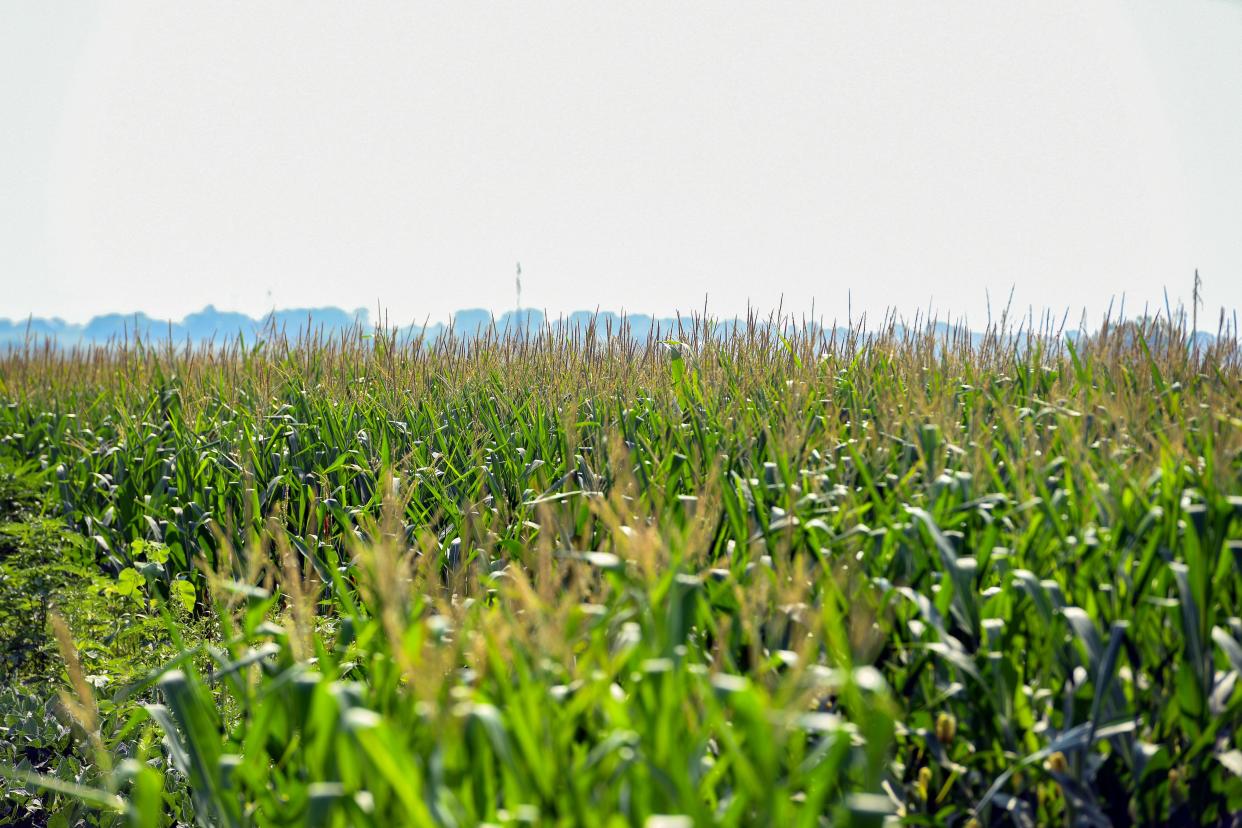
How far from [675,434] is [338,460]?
7.68 ft

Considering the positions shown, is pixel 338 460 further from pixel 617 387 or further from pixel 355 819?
pixel 355 819

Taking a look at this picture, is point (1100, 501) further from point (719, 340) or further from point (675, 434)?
point (719, 340)

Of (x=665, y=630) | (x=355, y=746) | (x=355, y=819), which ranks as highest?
(x=665, y=630)

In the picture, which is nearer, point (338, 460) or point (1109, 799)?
point (1109, 799)

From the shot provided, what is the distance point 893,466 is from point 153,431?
6.36 m

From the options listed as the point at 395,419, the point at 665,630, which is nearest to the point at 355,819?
the point at 665,630

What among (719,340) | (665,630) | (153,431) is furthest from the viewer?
(719,340)

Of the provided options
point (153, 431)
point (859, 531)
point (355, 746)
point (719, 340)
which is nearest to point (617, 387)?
point (719, 340)

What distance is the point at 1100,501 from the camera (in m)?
2.81

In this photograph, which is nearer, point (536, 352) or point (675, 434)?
point (675, 434)

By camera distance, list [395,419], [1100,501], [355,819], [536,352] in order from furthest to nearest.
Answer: [536,352] → [395,419] → [1100,501] → [355,819]

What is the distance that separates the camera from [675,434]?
485cm

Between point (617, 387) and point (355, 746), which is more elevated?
point (617, 387)

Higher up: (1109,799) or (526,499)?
(526,499)
